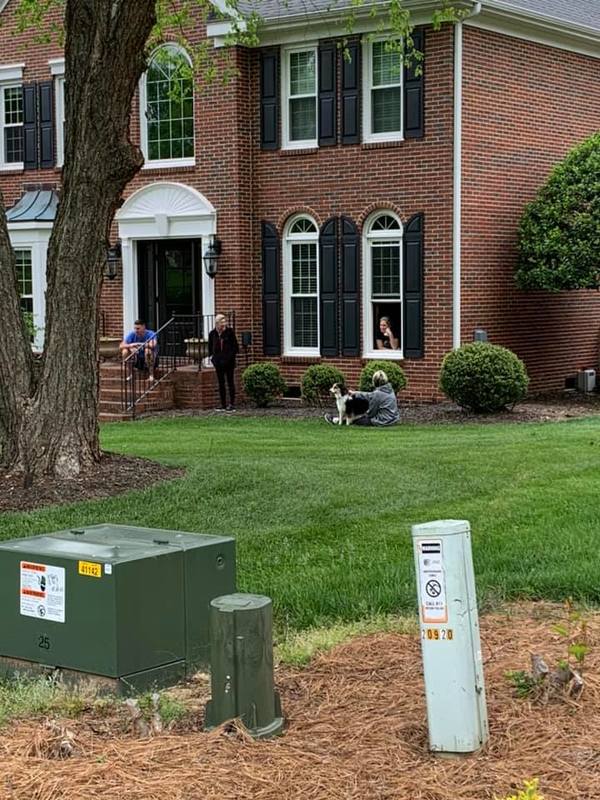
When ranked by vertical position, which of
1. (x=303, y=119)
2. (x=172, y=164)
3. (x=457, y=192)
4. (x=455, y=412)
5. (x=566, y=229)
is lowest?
(x=455, y=412)

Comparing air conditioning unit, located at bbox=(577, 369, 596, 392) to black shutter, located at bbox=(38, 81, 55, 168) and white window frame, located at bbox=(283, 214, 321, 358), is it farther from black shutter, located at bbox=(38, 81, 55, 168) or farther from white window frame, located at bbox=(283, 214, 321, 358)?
black shutter, located at bbox=(38, 81, 55, 168)

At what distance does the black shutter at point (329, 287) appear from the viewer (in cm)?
2088

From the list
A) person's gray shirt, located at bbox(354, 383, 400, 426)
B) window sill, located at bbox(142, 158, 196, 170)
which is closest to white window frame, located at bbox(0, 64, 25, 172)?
window sill, located at bbox(142, 158, 196, 170)

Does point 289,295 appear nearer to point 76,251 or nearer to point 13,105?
point 13,105

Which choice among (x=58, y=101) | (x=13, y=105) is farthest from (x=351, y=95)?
(x=13, y=105)

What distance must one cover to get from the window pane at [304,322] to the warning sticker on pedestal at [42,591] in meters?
16.3

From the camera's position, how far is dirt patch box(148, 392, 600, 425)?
1795 centimetres

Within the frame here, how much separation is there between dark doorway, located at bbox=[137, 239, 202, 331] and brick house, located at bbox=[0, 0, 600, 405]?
3 cm

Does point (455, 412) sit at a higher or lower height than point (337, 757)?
lower

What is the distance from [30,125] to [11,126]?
2.55 feet

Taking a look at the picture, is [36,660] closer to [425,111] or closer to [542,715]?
[542,715]

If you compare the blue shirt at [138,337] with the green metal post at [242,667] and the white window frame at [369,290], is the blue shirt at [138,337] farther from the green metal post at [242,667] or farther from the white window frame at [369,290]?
the green metal post at [242,667]

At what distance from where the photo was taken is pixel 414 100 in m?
19.7

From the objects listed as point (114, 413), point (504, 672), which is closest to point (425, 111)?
point (114, 413)
